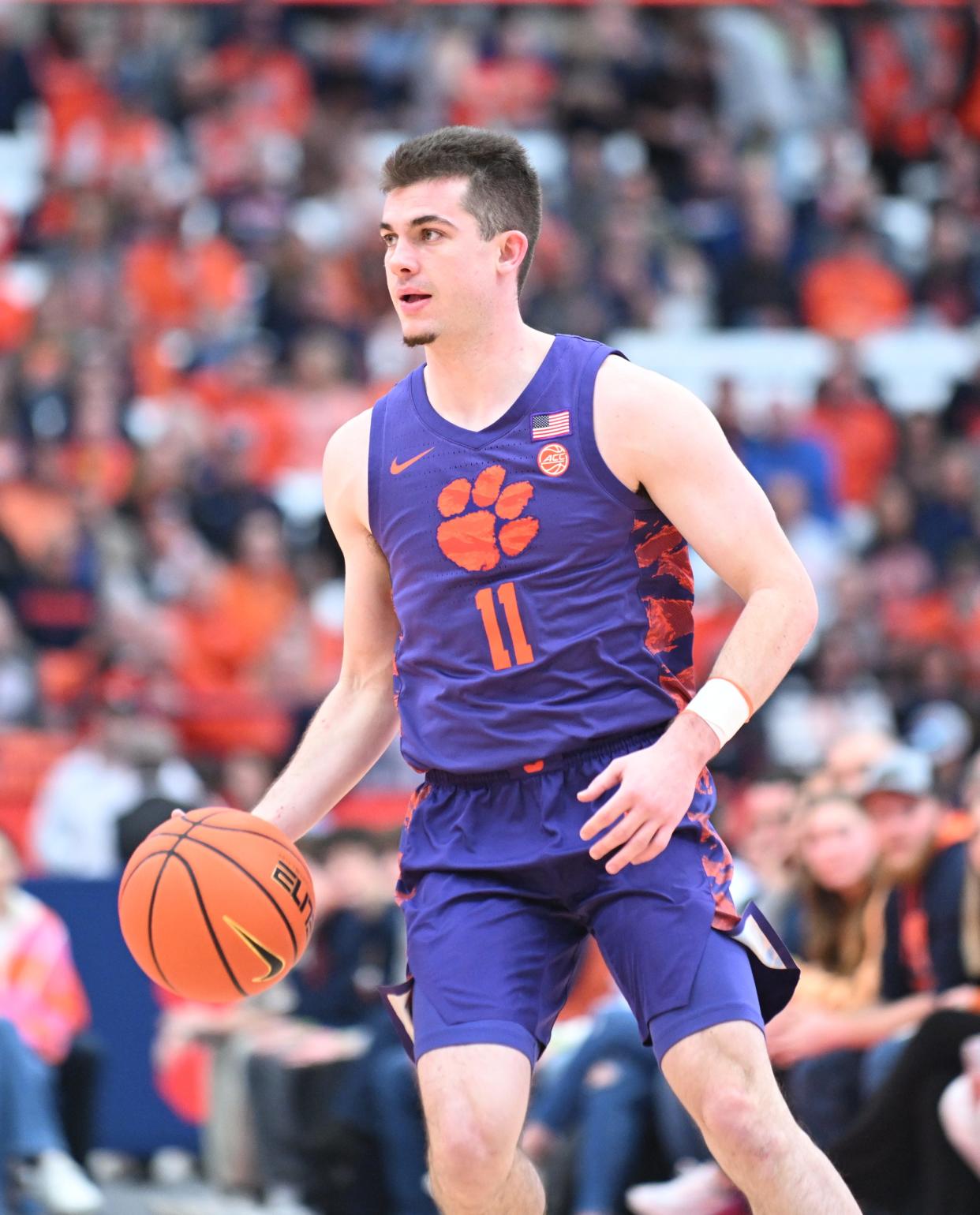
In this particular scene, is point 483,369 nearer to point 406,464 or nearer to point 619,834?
point 406,464

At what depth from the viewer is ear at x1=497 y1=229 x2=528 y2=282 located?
4477mm

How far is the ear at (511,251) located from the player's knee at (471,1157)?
5.94ft

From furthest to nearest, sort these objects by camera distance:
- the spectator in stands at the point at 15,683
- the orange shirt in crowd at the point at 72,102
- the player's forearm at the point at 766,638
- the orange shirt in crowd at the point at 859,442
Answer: the orange shirt in crowd at the point at 72,102 → the orange shirt in crowd at the point at 859,442 → the spectator in stands at the point at 15,683 → the player's forearm at the point at 766,638

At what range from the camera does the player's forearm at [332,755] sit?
4.64m

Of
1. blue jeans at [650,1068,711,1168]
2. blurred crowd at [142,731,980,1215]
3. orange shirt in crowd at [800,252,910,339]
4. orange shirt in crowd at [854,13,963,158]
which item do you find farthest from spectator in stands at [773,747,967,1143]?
orange shirt in crowd at [854,13,963,158]

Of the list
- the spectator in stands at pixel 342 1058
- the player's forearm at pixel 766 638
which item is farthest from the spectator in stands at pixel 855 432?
the player's forearm at pixel 766 638

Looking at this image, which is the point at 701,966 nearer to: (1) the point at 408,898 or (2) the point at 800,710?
(1) the point at 408,898

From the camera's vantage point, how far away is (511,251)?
4.51m

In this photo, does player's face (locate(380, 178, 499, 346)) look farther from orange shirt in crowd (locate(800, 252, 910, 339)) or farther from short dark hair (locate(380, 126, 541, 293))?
orange shirt in crowd (locate(800, 252, 910, 339))

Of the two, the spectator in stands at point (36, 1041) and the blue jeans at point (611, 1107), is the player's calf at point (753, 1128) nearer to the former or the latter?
the blue jeans at point (611, 1107)

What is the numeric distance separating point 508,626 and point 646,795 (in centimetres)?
53

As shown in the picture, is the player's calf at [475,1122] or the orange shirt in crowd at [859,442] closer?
the player's calf at [475,1122]

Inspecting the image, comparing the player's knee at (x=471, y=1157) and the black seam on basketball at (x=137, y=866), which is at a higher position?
the black seam on basketball at (x=137, y=866)

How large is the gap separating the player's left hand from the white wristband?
6 centimetres
